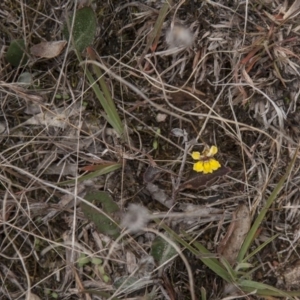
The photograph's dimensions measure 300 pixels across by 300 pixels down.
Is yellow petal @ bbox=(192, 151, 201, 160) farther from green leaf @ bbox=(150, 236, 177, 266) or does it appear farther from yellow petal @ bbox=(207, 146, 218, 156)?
green leaf @ bbox=(150, 236, 177, 266)

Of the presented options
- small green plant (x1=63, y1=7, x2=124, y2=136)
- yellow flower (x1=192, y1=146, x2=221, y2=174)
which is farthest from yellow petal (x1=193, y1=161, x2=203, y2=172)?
small green plant (x1=63, y1=7, x2=124, y2=136)

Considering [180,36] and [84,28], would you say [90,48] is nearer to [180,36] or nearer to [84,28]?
[84,28]

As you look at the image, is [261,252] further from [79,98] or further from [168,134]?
[79,98]

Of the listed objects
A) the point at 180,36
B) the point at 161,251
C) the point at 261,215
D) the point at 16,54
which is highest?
the point at 180,36

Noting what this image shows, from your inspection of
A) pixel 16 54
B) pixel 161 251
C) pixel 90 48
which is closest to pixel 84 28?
pixel 90 48

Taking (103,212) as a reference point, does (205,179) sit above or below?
above

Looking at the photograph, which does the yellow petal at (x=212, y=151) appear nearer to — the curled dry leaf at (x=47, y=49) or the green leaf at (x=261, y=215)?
the green leaf at (x=261, y=215)
